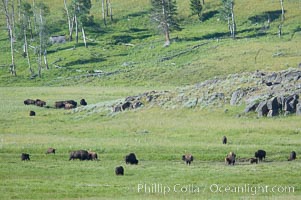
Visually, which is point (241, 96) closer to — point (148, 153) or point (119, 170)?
point (148, 153)

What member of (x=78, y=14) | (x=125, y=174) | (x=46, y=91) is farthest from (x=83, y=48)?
(x=125, y=174)

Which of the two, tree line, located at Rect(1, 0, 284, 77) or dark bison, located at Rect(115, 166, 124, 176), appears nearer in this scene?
dark bison, located at Rect(115, 166, 124, 176)

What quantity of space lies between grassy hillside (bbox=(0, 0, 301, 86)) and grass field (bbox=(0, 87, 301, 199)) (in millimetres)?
27871

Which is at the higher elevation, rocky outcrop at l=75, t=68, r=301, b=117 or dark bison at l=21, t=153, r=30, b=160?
rocky outcrop at l=75, t=68, r=301, b=117

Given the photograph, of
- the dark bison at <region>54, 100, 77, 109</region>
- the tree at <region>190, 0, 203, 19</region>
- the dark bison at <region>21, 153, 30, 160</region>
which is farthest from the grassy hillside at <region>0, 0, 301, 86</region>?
the dark bison at <region>21, 153, 30, 160</region>

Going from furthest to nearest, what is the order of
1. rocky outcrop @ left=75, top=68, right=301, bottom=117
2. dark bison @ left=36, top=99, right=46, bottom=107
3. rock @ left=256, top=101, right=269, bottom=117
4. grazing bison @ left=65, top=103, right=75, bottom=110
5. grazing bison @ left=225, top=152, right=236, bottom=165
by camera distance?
dark bison @ left=36, top=99, right=46, bottom=107
grazing bison @ left=65, top=103, right=75, bottom=110
rocky outcrop @ left=75, top=68, right=301, bottom=117
rock @ left=256, top=101, right=269, bottom=117
grazing bison @ left=225, top=152, right=236, bottom=165

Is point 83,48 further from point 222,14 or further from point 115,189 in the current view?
point 115,189

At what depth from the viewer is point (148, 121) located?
61.6 meters

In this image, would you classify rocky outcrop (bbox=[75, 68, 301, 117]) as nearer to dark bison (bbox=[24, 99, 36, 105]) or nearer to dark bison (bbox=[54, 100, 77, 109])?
dark bison (bbox=[54, 100, 77, 109])

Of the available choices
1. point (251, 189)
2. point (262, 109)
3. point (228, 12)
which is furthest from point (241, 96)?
point (228, 12)

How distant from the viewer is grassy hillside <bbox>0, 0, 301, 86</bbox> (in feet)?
319

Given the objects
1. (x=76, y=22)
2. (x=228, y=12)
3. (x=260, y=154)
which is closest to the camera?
(x=260, y=154)

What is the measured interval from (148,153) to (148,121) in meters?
15.6

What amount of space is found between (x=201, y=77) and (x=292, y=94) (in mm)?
34366
